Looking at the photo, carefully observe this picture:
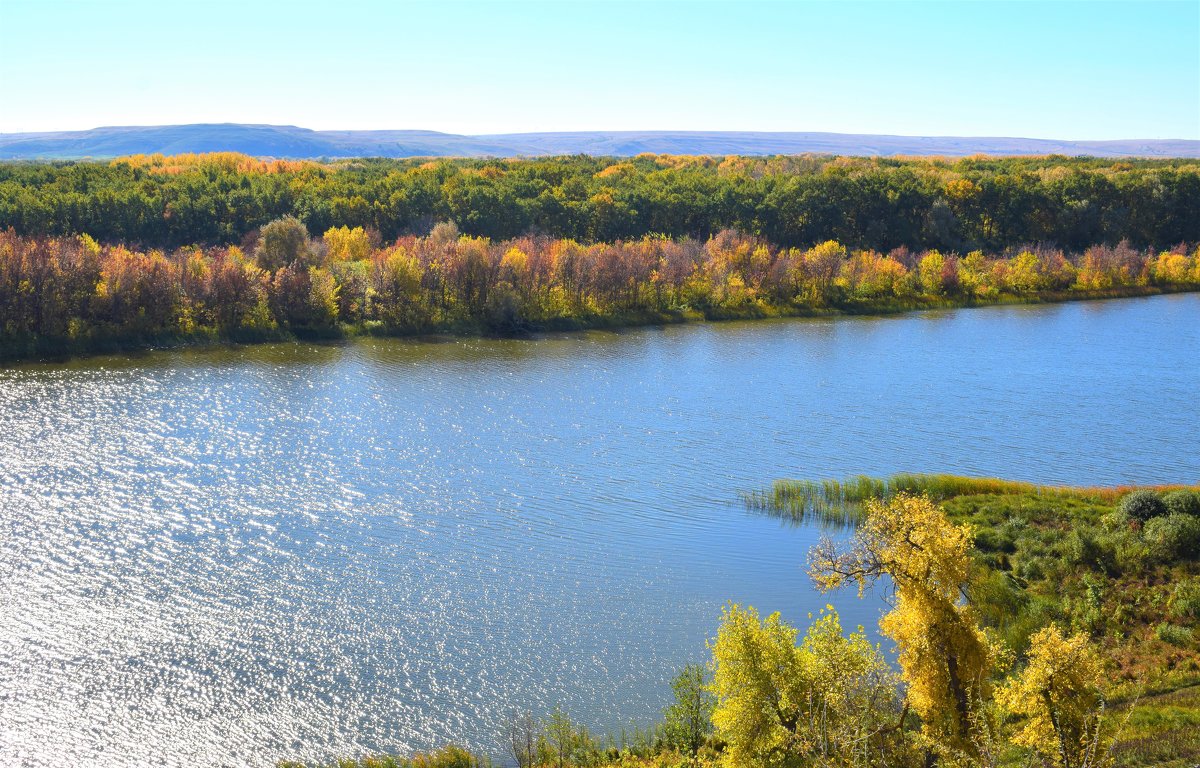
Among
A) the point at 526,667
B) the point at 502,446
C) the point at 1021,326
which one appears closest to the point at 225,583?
the point at 526,667

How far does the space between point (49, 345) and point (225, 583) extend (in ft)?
110

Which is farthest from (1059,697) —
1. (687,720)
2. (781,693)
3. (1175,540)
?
(1175,540)

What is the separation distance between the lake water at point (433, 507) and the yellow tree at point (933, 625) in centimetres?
549

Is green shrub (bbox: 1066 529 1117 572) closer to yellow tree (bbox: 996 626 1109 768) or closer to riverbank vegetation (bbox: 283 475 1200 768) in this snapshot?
riverbank vegetation (bbox: 283 475 1200 768)

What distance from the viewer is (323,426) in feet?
130

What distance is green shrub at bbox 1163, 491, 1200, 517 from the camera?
2694cm

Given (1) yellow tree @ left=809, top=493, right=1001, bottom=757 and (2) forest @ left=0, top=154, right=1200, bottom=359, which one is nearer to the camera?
(1) yellow tree @ left=809, top=493, right=1001, bottom=757

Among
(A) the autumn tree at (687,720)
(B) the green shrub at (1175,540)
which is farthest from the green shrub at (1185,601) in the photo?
(A) the autumn tree at (687,720)

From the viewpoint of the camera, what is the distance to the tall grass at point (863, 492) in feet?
99.7

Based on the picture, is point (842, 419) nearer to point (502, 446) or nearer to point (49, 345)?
point (502, 446)

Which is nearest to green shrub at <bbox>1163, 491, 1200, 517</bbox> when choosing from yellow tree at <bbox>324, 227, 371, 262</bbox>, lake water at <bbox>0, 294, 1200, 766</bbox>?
lake water at <bbox>0, 294, 1200, 766</bbox>

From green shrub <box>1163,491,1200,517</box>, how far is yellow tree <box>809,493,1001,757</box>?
42.8ft

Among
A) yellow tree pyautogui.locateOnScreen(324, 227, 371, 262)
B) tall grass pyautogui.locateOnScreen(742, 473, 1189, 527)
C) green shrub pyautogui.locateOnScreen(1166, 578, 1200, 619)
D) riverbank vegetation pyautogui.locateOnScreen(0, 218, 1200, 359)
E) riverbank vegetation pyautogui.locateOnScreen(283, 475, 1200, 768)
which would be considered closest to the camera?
riverbank vegetation pyautogui.locateOnScreen(283, 475, 1200, 768)

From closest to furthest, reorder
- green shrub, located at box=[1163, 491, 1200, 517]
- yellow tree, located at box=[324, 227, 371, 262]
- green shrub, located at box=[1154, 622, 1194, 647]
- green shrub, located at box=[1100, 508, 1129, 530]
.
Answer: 1. green shrub, located at box=[1154, 622, 1194, 647]
2. green shrub, located at box=[1163, 491, 1200, 517]
3. green shrub, located at box=[1100, 508, 1129, 530]
4. yellow tree, located at box=[324, 227, 371, 262]
